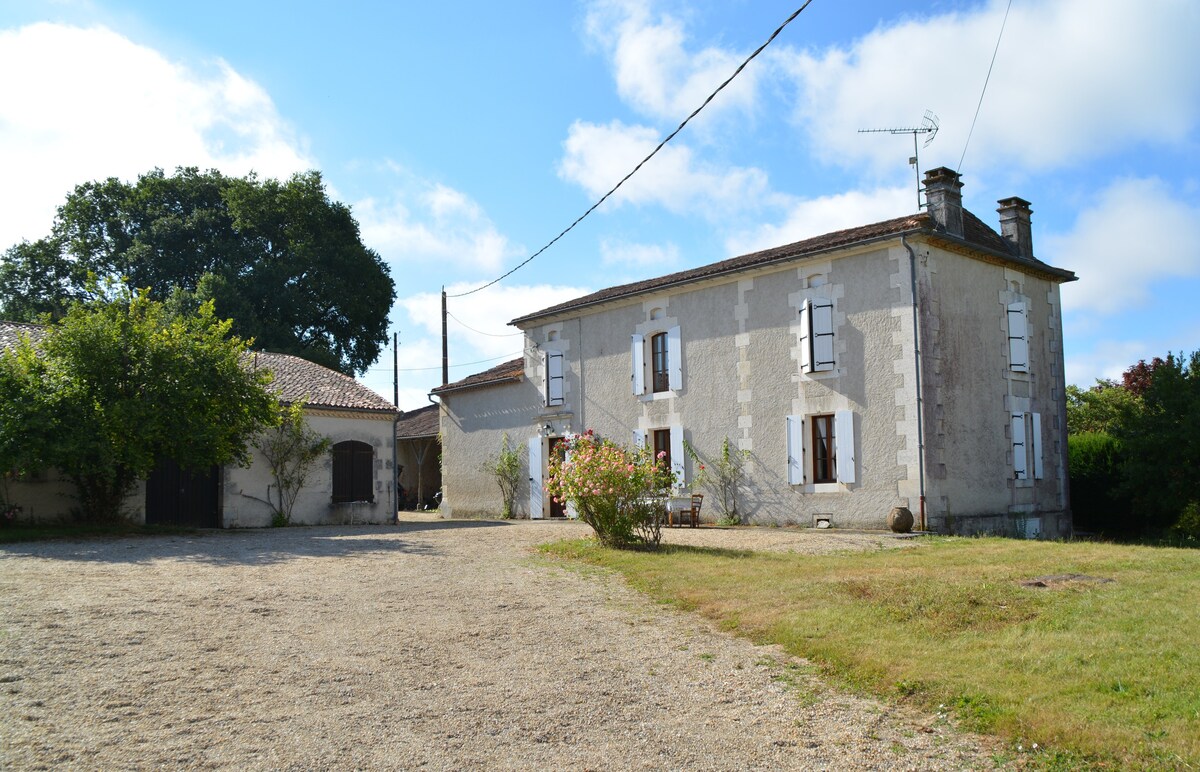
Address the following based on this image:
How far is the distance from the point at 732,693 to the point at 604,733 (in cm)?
91

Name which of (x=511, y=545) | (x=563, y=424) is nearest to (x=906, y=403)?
(x=511, y=545)

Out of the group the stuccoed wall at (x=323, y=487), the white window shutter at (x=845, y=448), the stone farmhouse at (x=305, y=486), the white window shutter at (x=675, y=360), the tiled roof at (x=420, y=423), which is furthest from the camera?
the tiled roof at (x=420, y=423)

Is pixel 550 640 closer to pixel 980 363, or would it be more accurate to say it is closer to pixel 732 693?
pixel 732 693

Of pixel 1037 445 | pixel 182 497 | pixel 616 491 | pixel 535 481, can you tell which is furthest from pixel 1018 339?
pixel 182 497

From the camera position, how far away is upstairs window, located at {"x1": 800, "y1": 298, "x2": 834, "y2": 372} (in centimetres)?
1455

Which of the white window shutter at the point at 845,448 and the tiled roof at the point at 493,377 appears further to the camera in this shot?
the tiled roof at the point at 493,377

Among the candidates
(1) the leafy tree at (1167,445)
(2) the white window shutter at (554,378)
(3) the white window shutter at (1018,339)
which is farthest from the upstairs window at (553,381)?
(1) the leafy tree at (1167,445)

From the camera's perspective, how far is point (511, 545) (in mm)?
11836

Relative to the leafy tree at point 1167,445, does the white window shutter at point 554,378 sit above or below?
above

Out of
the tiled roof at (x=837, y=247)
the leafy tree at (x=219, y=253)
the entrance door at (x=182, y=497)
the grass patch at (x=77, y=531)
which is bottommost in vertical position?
the grass patch at (x=77, y=531)

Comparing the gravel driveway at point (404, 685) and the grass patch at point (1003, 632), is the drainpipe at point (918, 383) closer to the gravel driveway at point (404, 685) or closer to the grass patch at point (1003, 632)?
the grass patch at point (1003, 632)

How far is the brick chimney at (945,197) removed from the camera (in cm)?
1445

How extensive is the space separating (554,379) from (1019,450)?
9.55 meters

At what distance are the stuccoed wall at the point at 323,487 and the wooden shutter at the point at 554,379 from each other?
3552 millimetres
